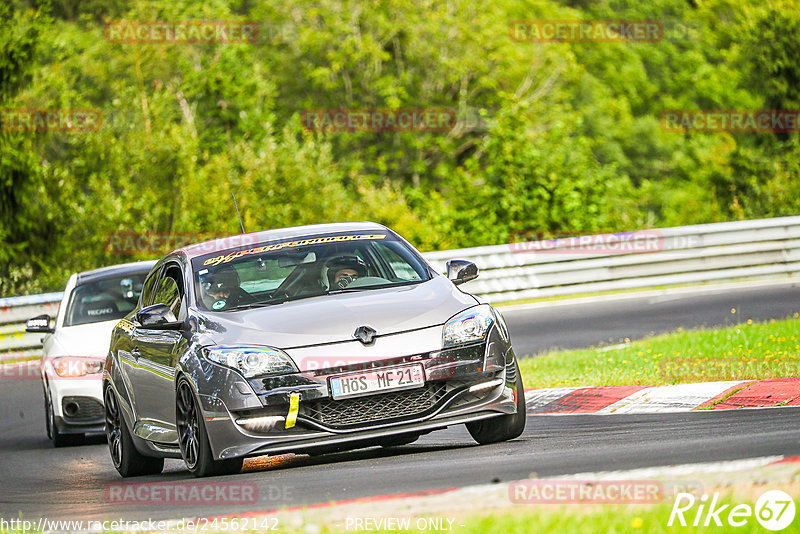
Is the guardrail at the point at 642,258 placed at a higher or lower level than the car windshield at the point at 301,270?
lower

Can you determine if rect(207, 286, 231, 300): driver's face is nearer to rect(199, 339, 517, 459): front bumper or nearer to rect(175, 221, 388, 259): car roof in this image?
rect(175, 221, 388, 259): car roof

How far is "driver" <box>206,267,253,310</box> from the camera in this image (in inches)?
338

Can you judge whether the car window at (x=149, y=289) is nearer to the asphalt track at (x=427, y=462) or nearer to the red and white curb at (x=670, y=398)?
the asphalt track at (x=427, y=462)

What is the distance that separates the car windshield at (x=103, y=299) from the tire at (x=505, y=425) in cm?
601

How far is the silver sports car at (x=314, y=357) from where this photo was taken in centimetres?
771

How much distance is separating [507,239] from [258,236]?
18919mm

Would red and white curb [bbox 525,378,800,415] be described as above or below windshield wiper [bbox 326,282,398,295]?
below

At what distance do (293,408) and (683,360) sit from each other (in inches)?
210

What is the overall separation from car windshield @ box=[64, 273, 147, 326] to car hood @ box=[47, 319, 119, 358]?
0.36 meters

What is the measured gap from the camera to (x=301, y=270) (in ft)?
29.3

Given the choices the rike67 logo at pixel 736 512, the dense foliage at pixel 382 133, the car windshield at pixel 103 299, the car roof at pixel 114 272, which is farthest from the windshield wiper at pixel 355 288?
the dense foliage at pixel 382 133

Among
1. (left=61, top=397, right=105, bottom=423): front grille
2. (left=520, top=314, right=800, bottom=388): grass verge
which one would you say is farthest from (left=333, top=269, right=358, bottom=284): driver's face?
(left=61, top=397, right=105, bottom=423): front grille

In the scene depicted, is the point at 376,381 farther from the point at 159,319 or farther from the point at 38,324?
the point at 38,324

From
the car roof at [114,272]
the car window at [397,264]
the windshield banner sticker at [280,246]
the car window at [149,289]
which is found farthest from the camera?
the car roof at [114,272]
